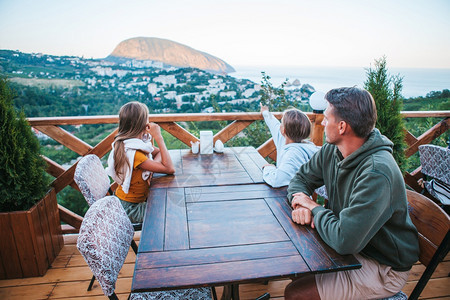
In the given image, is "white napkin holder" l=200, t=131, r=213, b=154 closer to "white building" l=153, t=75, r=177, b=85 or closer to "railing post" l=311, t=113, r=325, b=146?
"railing post" l=311, t=113, r=325, b=146

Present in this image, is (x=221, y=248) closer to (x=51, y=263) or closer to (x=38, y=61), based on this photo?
(x=51, y=263)

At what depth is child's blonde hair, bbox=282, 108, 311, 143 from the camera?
187cm

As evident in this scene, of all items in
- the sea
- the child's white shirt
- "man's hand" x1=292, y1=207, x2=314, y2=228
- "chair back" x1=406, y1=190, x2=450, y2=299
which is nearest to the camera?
"chair back" x1=406, y1=190, x2=450, y2=299

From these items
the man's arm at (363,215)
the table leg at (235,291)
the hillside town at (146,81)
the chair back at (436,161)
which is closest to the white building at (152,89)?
the hillside town at (146,81)

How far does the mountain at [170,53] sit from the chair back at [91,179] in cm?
242

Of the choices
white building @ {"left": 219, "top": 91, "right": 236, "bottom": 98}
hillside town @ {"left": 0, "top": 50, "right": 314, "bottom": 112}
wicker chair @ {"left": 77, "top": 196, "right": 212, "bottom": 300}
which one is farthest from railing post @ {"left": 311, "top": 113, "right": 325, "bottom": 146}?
wicker chair @ {"left": 77, "top": 196, "right": 212, "bottom": 300}

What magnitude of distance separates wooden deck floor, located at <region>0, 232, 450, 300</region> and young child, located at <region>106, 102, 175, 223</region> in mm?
573

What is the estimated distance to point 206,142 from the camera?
2338mm

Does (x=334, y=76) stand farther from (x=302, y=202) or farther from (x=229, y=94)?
(x=302, y=202)

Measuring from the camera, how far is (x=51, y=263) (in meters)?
2.22

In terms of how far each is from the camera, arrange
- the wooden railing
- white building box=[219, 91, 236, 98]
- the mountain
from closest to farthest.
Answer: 1. the wooden railing
2. white building box=[219, 91, 236, 98]
3. the mountain

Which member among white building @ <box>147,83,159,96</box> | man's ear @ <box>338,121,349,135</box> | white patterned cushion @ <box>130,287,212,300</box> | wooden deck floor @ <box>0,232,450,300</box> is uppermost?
white building @ <box>147,83,159,96</box>

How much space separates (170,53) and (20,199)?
281 centimetres

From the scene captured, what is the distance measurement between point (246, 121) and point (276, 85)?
2.95ft
